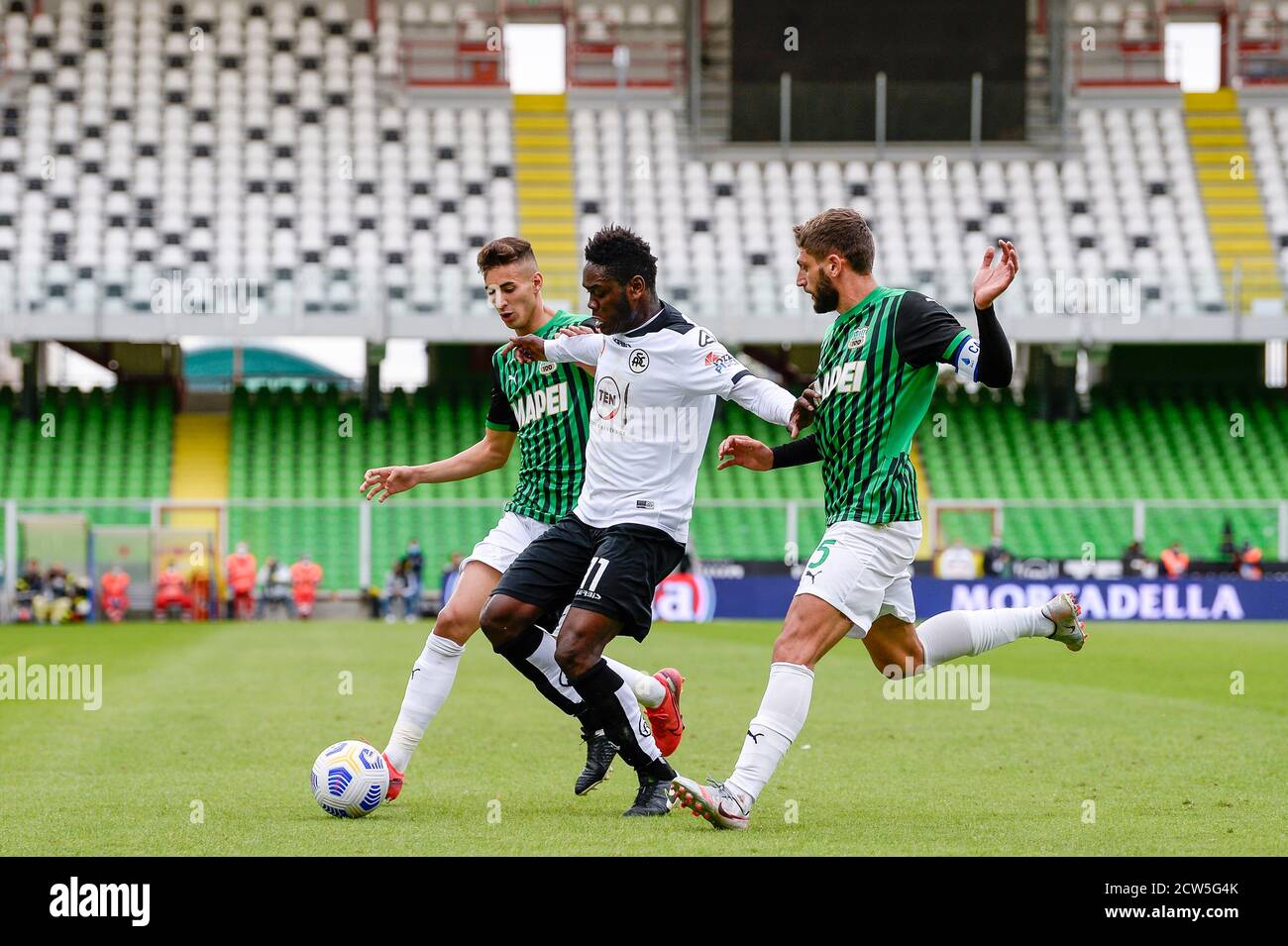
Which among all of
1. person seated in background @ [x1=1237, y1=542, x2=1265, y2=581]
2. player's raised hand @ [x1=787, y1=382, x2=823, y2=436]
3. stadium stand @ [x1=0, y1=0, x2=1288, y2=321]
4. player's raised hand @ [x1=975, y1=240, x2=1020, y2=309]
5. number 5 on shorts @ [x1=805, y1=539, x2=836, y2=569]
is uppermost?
stadium stand @ [x1=0, y1=0, x2=1288, y2=321]

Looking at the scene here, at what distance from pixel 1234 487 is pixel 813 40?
12887mm

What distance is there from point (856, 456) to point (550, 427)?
64.3 inches

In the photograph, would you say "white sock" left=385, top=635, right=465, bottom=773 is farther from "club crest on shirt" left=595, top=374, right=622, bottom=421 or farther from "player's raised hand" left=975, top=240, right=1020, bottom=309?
"player's raised hand" left=975, top=240, right=1020, bottom=309

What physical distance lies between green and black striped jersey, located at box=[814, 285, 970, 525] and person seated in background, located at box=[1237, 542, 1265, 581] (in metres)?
25.5

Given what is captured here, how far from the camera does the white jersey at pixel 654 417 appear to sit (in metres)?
7.18

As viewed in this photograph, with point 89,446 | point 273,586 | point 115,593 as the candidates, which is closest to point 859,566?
point 273,586

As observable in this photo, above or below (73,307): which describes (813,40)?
above

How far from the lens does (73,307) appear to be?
3381 centimetres

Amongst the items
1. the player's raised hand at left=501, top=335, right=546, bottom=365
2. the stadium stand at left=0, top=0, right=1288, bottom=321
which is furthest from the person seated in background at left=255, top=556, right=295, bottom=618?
the player's raised hand at left=501, top=335, right=546, bottom=365

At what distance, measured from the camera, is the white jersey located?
7180mm

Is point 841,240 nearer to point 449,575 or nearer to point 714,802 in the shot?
point 714,802

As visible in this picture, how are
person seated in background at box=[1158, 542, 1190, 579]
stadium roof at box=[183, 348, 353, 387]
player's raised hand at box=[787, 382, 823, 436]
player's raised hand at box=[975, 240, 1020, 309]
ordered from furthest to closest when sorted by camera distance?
stadium roof at box=[183, 348, 353, 387] < person seated in background at box=[1158, 542, 1190, 579] < player's raised hand at box=[787, 382, 823, 436] < player's raised hand at box=[975, 240, 1020, 309]

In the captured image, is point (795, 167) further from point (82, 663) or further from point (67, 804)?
point (67, 804)
